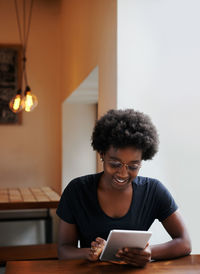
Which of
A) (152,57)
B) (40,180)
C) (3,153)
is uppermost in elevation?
(152,57)

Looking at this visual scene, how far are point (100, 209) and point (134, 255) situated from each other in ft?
0.92

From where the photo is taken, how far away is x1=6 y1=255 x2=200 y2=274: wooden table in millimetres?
1334

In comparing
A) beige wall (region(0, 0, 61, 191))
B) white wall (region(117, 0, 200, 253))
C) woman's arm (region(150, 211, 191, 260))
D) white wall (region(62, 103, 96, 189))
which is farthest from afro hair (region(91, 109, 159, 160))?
beige wall (region(0, 0, 61, 191))

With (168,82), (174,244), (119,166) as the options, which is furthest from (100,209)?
(168,82)

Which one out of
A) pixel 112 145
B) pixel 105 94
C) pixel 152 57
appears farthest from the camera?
pixel 105 94

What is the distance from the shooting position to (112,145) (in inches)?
62.1

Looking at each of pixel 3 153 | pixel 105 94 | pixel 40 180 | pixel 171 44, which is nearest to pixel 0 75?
pixel 3 153

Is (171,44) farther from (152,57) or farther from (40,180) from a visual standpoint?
(40,180)

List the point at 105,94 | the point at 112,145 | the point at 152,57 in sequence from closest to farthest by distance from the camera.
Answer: the point at 112,145 → the point at 152,57 → the point at 105,94

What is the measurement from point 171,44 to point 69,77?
7.55ft

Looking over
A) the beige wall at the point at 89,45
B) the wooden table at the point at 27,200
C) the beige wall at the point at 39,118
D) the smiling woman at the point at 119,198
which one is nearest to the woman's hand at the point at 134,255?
the smiling woman at the point at 119,198

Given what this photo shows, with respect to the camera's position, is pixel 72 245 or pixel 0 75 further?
pixel 0 75

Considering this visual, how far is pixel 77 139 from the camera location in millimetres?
5082

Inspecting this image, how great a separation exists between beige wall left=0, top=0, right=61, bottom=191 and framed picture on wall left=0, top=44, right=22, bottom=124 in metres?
0.10
